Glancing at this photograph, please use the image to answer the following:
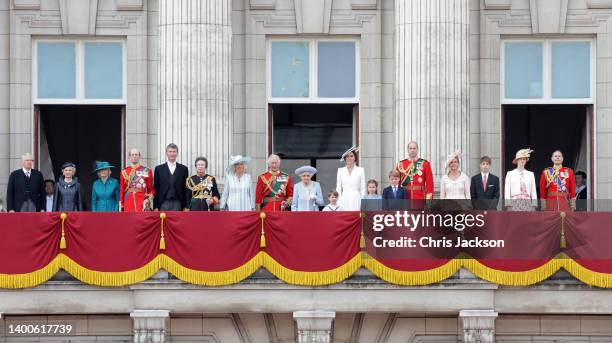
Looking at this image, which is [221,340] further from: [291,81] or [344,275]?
[291,81]

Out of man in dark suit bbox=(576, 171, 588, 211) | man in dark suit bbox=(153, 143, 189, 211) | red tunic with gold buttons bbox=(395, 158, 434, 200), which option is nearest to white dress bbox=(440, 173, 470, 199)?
red tunic with gold buttons bbox=(395, 158, 434, 200)

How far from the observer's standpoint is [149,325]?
38.5 m

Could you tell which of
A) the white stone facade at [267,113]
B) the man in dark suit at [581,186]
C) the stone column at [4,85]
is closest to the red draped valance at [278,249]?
the white stone facade at [267,113]

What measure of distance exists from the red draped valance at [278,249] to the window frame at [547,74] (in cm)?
704

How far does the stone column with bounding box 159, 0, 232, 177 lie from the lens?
42.8 m

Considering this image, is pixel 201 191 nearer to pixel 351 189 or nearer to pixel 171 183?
pixel 171 183

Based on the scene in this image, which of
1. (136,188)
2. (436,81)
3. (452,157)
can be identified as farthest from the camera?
(436,81)

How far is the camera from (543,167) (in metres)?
45.7

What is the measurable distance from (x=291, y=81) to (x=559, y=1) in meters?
6.69

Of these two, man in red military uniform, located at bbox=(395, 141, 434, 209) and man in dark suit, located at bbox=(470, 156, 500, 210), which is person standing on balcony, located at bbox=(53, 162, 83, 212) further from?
man in dark suit, located at bbox=(470, 156, 500, 210)

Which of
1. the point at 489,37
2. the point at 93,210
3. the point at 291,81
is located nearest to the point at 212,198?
the point at 93,210

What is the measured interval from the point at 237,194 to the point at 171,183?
1413mm

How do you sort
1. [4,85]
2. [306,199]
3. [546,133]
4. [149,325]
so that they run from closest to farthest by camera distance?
1. [149,325]
2. [306,199]
3. [4,85]
4. [546,133]

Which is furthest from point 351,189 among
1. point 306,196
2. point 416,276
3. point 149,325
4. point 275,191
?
point 149,325
